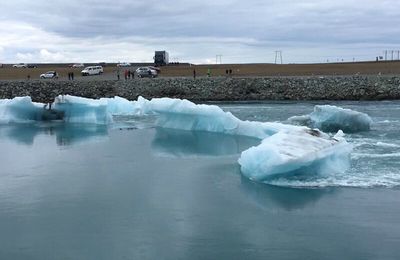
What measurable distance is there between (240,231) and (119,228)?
5.68ft

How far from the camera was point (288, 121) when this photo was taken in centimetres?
2005

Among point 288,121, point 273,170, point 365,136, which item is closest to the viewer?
point 273,170

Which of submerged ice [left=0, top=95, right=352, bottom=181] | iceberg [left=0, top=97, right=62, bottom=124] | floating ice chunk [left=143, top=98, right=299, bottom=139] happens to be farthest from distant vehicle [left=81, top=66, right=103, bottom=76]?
floating ice chunk [left=143, top=98, right=299, bottom=139]

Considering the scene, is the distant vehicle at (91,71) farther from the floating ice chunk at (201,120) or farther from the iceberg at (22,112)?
the floating ice chunk at (201,120)

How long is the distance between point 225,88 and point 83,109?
1298cm

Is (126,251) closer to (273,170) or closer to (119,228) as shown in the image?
(119,228)

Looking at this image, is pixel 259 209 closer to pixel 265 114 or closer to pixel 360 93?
pixel 265 114

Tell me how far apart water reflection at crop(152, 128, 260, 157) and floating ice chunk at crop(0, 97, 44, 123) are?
258 inches

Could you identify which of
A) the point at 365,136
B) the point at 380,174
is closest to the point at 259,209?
the point at 380,174

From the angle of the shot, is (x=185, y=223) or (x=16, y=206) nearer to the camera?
(x=185, y=223)

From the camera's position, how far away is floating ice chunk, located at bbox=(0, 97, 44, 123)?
21.8 metres

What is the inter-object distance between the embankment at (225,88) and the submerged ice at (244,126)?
797 cm

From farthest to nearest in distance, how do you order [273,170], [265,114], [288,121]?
1. [265,114]
2. [288,121]
3. [273,170]

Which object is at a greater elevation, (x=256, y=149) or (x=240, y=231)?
(x=256, y=149)
